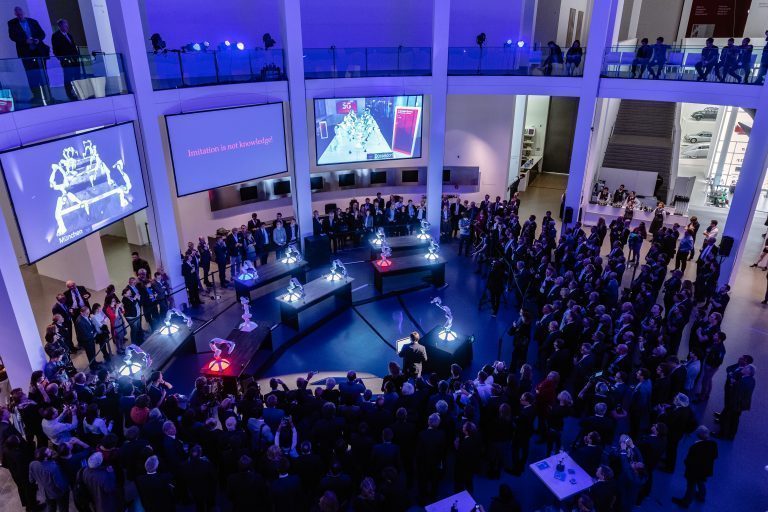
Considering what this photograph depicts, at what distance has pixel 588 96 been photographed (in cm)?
1438

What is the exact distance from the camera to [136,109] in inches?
424

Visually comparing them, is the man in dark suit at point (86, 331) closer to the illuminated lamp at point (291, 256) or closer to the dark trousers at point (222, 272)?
the dark trousers at point (222, 272)

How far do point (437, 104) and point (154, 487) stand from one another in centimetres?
1196

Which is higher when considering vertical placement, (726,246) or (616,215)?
(726,246)

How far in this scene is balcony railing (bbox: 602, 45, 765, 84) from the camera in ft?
39.9

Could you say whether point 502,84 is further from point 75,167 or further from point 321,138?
point 75,167

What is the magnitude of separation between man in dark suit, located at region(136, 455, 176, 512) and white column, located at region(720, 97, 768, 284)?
42.8 feet

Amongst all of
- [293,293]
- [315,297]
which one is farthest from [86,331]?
[315,297]

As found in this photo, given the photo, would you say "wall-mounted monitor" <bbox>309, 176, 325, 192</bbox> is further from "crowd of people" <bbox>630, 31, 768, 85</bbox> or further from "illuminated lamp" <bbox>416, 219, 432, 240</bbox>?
"crowd of people" <bbox>630, 31, 768, 85</bbox>

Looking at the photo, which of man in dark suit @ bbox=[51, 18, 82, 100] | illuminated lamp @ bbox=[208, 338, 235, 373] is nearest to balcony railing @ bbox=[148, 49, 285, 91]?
man in dark suit @ bbox=[51, 18, 82, 100]

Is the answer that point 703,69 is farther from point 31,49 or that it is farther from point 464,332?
point 31,49

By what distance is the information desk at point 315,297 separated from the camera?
36.8 ft

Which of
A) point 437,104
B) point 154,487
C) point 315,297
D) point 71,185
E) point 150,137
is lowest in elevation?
point 315,297

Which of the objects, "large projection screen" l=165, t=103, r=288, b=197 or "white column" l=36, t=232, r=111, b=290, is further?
"white column" l=36, t=232, r=111, b=290
